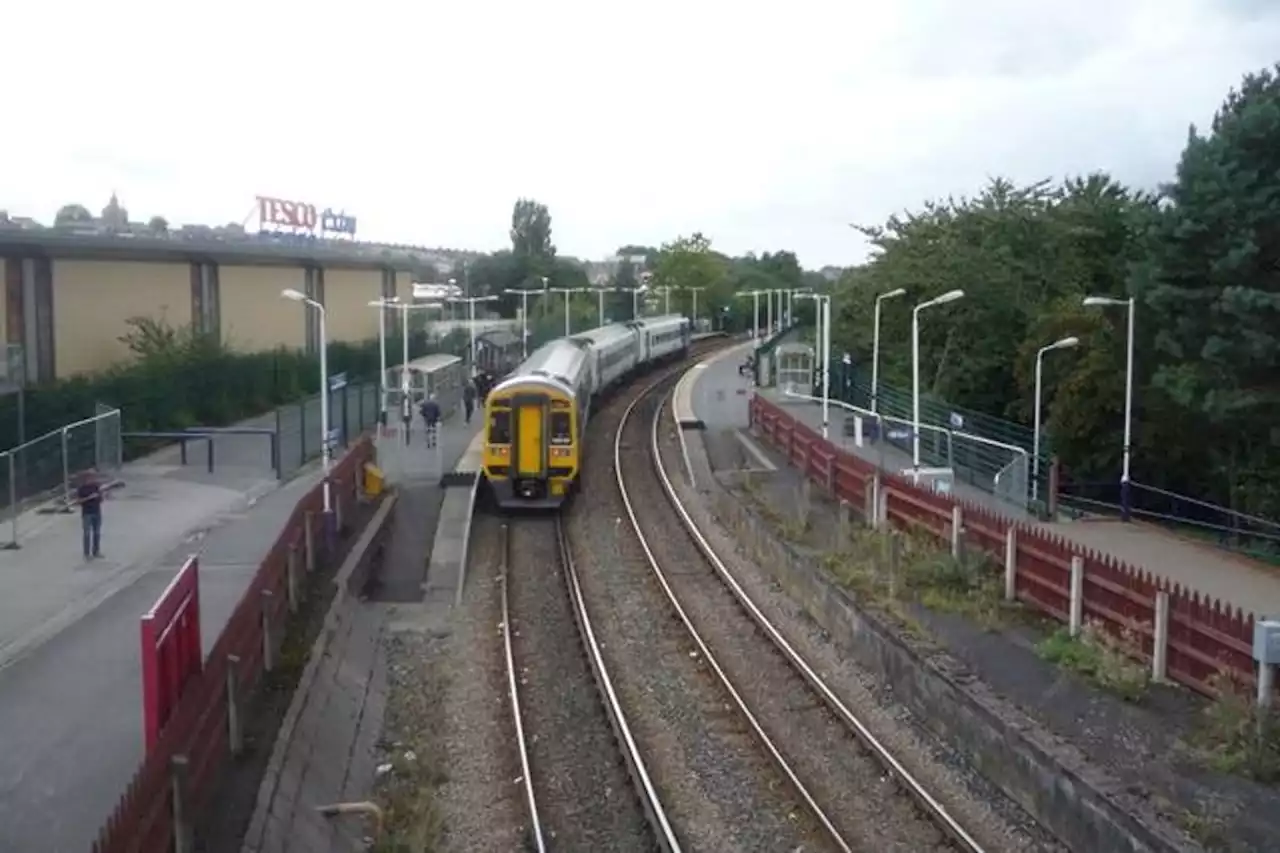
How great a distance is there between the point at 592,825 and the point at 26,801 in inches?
167

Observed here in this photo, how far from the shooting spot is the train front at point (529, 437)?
26.5 metres

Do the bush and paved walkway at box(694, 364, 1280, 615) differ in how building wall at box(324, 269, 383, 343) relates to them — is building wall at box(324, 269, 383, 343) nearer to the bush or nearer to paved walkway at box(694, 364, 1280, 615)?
the bush

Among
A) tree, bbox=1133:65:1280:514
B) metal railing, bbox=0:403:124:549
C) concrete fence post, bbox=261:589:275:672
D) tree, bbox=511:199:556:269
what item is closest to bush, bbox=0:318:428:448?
metal railing, bbox=0:403:124:549

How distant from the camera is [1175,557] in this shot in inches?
878

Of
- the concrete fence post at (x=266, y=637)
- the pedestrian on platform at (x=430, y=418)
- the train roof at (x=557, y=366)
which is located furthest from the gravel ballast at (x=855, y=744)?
the pedestrian on platform at (x=430, y=418)

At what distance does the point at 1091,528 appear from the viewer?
25672mm

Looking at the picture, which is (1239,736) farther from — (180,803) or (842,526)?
(842,526)

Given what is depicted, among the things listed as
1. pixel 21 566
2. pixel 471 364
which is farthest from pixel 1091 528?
pixel 471 364

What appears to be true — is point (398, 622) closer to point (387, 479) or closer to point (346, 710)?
point (346, 710)

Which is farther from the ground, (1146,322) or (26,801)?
(1146,322)

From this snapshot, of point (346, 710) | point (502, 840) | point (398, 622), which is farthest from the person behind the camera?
point (398, 622)

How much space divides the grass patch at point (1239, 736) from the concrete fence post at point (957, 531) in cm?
649

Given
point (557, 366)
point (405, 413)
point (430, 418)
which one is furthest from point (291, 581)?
point (405, 413)

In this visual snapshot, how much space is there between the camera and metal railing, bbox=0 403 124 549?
22688mm
